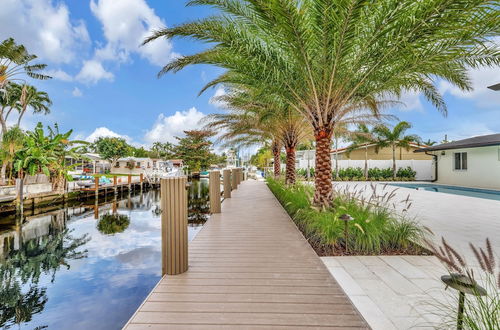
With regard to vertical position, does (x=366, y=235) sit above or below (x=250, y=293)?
above

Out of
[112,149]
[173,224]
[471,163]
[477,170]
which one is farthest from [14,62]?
[477,170]

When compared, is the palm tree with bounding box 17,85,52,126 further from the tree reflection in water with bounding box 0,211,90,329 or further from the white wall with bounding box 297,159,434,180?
the white wall with bounding box 297,159,434,180

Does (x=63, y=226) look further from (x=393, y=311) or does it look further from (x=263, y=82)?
(x=393, y=311)

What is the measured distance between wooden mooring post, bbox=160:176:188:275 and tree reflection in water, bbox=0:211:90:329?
9.16 ft

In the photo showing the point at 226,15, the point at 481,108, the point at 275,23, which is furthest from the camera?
the point at 481,108

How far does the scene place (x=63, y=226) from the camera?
11211mm

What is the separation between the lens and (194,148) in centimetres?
3872

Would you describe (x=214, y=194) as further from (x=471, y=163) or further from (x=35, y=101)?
(x=35, y=101)

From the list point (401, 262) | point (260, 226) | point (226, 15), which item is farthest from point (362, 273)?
point (226, 15)

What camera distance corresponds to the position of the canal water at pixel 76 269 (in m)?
4.70

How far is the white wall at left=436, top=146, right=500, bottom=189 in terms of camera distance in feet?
49.8

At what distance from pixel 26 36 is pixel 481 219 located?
34100mm

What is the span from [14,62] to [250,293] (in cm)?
2992

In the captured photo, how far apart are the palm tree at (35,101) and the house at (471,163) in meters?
37.9
